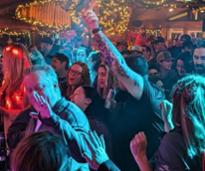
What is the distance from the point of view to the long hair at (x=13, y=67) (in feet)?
16.8

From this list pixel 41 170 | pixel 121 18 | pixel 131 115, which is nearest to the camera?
pixel 41 170

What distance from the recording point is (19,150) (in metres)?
2.33

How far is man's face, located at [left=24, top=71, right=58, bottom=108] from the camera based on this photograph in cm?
371

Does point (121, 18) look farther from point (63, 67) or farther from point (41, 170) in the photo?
point (41, 170)

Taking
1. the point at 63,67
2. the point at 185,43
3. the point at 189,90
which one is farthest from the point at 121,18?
the point at 189,90

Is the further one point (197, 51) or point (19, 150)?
point (197, 51)

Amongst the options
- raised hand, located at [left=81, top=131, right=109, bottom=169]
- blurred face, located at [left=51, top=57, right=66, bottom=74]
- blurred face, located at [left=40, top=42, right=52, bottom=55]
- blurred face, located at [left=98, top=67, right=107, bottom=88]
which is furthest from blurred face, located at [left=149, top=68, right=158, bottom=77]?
raised hand, located at [left=81, top=131, right=109, bottom=169]

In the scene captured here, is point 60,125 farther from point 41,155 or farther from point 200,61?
point 200,61

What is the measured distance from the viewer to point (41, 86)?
3.75 metres

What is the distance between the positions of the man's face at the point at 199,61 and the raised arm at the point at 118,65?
74.2 inches

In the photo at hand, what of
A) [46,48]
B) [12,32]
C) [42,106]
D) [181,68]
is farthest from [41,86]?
[12,32]

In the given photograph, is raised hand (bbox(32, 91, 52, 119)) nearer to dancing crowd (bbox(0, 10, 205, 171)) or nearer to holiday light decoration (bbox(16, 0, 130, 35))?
dancing crowd (bbox(0, 10, 205, 171))

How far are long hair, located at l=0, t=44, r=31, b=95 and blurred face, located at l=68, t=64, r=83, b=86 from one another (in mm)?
574

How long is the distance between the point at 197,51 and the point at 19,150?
4.59 m
